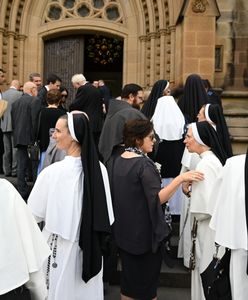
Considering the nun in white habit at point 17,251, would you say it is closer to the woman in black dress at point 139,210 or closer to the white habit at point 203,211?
the woman in black dress at point 139,210

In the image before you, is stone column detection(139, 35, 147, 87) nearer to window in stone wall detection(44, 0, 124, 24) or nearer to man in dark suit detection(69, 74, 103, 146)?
window in stone wall detection(44, 0, 124, 24)

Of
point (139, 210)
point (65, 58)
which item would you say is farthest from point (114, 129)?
point (65, 58)

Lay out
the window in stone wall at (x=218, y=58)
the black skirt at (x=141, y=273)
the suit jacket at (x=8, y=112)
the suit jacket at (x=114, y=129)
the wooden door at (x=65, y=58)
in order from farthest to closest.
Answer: the wooden door at (x=65, y=58) → the window in stone wall at (x=218, y=58) → the suit jacket at (x=8, y=112) → the suit jacket at (x=114, y=129) → the black skirt at (x=141, y=273)

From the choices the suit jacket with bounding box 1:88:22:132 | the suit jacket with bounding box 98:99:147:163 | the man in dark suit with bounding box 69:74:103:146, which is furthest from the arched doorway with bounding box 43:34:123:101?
the suit jacket with bounding box 98:99:147:163

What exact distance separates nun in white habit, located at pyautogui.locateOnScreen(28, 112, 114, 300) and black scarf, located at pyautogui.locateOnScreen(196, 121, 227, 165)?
1058mm

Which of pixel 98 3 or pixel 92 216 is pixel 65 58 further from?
pixel 92 216

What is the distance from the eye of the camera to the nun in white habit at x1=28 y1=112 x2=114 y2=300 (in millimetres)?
3164

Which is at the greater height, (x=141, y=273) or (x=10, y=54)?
(x=10, y=54)

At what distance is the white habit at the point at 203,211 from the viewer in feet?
12.1

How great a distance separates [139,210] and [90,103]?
3.35 meters

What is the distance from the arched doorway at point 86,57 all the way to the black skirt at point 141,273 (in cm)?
915

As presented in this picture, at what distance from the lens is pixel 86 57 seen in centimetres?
1930

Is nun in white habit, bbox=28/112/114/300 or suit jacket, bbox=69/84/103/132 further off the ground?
suit jacket, bbox=69/84/103/132

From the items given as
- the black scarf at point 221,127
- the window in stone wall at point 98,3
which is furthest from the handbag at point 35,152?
the window in stone wall at point 98,3
